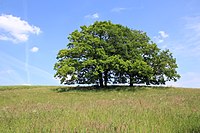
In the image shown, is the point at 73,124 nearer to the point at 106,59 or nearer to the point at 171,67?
the point at 106,59

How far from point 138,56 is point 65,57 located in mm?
10732

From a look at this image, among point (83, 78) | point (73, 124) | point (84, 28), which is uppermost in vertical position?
point (84, 28)

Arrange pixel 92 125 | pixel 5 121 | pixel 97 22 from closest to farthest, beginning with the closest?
pixel 92 125
pixel 5 121
pixel 97 22

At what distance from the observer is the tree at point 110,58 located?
137 feet

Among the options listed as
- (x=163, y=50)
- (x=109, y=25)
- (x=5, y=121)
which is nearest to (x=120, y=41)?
(x=109, y=25)

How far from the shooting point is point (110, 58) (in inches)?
1626

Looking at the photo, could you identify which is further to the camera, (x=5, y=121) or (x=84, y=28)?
(x=84, y=28)

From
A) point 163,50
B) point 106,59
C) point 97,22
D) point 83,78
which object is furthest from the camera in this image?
point 163,50

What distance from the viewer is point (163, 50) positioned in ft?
165

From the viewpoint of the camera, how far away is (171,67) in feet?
161

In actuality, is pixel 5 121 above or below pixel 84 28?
below

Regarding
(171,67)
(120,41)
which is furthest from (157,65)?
(120,41)

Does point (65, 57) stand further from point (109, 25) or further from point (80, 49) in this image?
point (109, 25)

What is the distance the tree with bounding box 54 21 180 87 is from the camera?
4181cm
